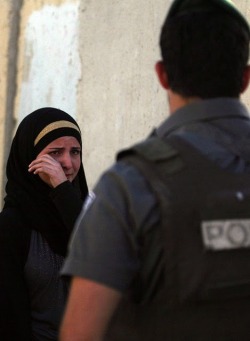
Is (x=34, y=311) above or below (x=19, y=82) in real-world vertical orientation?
below

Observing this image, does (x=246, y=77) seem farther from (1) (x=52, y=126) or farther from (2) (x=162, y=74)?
(1) (x=52, y=126)

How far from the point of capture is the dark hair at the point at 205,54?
1.75m

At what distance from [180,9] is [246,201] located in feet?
1.36

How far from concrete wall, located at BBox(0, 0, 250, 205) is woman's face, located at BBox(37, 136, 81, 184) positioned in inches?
44.0

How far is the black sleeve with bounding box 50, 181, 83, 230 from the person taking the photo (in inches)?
132

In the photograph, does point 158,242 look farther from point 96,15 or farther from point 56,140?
point 96,15

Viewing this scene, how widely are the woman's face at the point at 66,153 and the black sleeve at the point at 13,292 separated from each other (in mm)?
435

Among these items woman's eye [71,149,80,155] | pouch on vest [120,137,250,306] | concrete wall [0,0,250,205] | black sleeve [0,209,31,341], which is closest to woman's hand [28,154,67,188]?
woman's eye [71,149,80,155]

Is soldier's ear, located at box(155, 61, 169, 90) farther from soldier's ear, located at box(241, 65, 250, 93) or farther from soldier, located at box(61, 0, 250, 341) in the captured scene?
soldier's ear, located at box(241, 65, 250, 93)

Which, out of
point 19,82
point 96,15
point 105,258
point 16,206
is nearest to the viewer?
point 105,258

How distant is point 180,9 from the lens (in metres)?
1.83

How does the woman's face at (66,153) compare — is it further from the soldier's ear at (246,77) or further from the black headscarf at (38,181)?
the soldier's ear at (246,77)

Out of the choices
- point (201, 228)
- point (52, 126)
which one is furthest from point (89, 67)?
point (201, 228)

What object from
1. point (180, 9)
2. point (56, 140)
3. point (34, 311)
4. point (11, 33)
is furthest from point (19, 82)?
point (180, 9)
